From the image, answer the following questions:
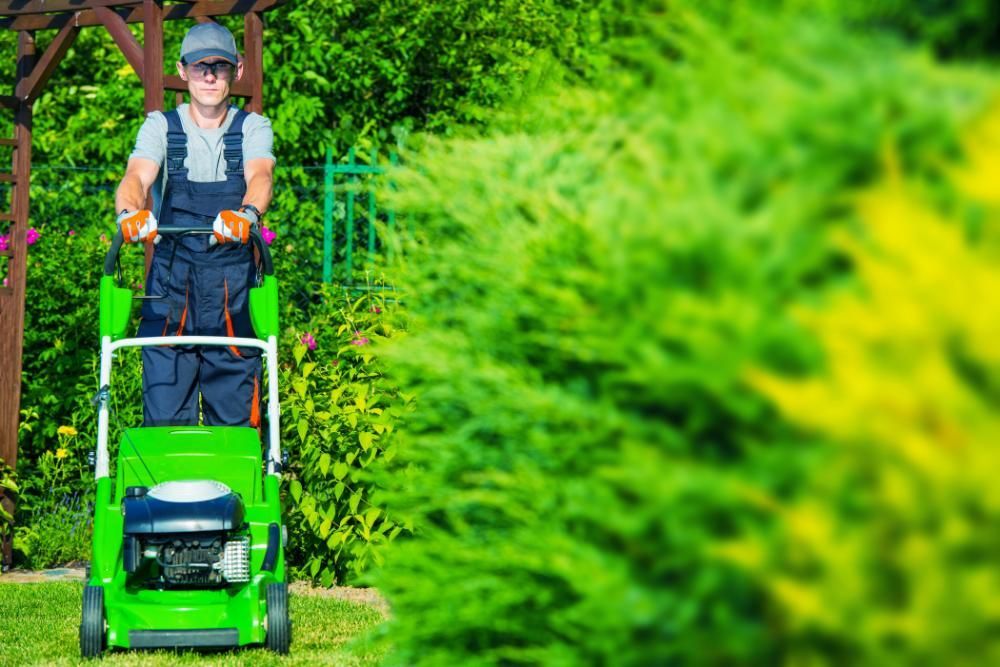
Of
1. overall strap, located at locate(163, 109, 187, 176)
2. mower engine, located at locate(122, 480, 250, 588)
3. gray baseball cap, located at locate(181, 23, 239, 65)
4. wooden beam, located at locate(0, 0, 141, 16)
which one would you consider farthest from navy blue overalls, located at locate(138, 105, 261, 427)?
wooden beam, located at locate(0, 0, 141, 16)

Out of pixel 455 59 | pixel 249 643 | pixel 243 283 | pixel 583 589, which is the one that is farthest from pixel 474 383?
pixel 455 59

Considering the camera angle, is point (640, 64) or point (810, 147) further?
point (640, 64)

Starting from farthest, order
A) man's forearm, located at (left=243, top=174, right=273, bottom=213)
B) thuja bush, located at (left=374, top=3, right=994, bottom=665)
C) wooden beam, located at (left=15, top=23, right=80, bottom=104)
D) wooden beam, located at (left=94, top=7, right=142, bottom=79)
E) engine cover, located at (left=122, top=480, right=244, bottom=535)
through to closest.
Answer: wooden beam, located at (left=15, top=23, right=80, bottom=104) → wooden beam, located at (left=94, top=7, right=142, bottom=79) → man's forearm, located at (left=243, top=174, right=273, bottom=213) → engine cover, located at (left=122, top=480, right=244, bottom=535) → thuja bush, located at (left=374, top=3, right=994, bottom=665)

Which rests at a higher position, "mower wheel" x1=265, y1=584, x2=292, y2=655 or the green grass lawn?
"mower wheel" x1=265, y1=584, x2=292, y2=655

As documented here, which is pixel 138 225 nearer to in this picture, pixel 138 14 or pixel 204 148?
pixel 204 148

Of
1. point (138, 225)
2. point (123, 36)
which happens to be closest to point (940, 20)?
point (138, 225)

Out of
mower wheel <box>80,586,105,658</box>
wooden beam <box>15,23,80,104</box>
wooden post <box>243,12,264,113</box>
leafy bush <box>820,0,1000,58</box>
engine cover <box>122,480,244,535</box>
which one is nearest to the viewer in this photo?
leafy bush <box>820,0,1000,58</box>

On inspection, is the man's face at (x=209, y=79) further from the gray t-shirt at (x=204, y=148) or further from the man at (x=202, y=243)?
the gray t-shirt at (x=204, y=148)

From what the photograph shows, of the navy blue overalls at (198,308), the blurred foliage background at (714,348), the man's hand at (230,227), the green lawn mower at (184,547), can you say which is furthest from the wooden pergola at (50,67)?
the blurred foliage background at (714,348)

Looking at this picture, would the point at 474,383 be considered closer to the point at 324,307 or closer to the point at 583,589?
the point at 583,589

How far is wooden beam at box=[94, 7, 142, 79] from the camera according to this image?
6793 millimetres

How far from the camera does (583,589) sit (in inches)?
89.7

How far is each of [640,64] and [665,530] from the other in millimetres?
1125

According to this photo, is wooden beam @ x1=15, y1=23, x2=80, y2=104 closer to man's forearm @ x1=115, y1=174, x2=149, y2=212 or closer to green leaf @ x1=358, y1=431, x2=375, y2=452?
man's forearm @ x1=115, y1=174, x2=149, y2=212
